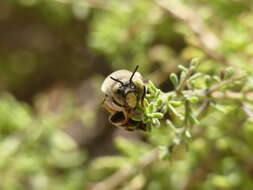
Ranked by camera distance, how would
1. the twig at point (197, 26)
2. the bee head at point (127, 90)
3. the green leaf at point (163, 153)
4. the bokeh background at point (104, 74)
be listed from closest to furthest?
the bee head at point (127, 90) < the green leaf at point (163, 153) < the bokeh background at point (104, 74) < the twig at point (197, 26)

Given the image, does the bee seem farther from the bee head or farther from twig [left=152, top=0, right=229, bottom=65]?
twig [left=152, top=0, right=229, bottom=65]

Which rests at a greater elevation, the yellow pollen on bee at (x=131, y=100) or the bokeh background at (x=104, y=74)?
the bokeh background at (x=104, y=74)

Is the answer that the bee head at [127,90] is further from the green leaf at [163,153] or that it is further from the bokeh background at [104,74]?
the bokeh background at [104,74]

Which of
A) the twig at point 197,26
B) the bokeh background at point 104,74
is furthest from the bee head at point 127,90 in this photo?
the twig at point 197,26

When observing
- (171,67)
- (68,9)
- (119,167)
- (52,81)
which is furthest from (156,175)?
(52,81)

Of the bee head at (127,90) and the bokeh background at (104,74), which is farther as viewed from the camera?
the bokeh background at (104,74)

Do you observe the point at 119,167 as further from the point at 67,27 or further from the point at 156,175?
the point at 67,27

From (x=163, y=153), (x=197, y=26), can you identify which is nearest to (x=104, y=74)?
(x=197, y=26)

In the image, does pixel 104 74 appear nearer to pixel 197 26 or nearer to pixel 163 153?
pixel 197 26
